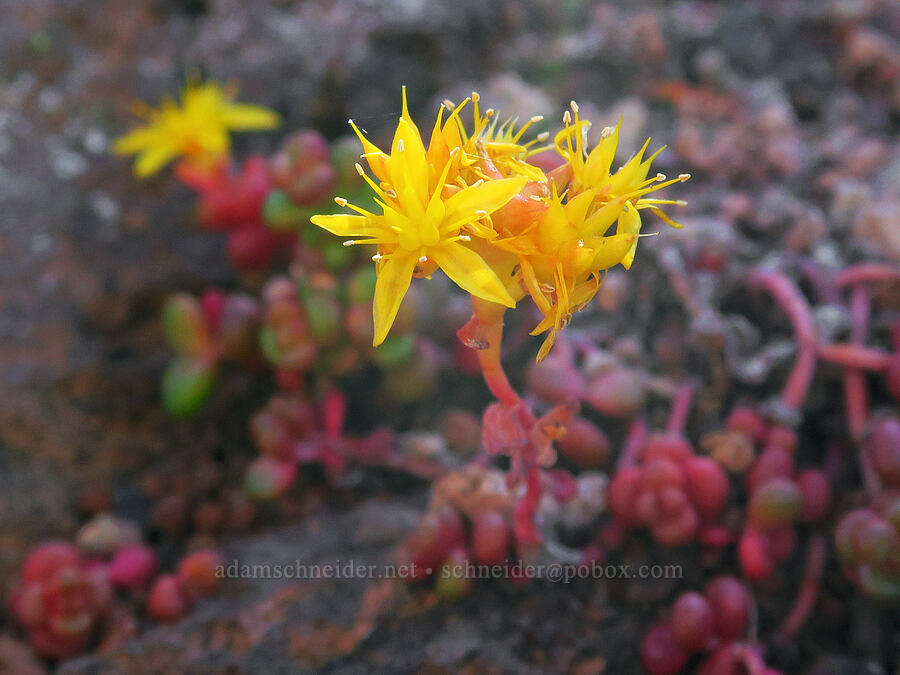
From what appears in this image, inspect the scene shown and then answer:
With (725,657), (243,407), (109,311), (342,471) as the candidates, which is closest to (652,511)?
(725,657)

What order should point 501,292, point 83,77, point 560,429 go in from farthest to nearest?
1. point 83,77
2. point 560,429
3. point 501,292

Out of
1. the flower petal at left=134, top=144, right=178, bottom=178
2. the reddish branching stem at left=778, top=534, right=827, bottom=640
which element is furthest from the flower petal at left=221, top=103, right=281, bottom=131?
the reddish branching stem at left=778, top=534, right=827, bottom=640

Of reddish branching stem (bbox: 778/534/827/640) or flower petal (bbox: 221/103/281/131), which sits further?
flower petal (bbox: 221/103/281/131)

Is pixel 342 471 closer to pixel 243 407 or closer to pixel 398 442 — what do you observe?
pixel 398 442

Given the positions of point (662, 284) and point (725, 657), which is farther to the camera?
point (662, 284)

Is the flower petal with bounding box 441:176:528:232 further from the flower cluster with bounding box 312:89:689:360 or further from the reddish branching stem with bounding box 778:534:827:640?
the reddish branching stem with bounding box 778:534:827:640

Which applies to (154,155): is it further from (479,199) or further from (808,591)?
(808,591)
